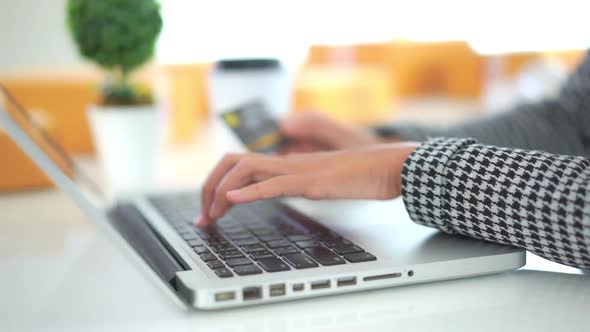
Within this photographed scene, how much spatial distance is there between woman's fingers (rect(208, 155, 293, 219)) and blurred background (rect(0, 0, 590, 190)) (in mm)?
409

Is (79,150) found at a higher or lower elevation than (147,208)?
lower

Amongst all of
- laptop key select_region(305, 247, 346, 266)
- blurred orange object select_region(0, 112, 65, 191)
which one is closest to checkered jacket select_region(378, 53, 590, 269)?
laptop key select_region(305, 247, 346, 266)

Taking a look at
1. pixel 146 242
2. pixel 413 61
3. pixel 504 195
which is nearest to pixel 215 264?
pixel 146 242

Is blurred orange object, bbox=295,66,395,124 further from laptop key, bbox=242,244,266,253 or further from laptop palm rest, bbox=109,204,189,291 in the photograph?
laptop key, bbox=242,244,266,253

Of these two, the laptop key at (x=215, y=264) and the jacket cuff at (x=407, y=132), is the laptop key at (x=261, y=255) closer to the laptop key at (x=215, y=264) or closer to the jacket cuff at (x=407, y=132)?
the laptop key at (x=215, y=264)

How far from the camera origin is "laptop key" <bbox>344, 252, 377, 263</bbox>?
541 mm

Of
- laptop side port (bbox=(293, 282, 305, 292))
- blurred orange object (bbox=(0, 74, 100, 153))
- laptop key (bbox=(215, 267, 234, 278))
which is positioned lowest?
blurred orange object (bbox=(0, 74, 100, 153))

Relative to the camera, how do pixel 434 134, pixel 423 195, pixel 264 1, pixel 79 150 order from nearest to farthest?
pixel 423 195
pixel 434 134
pixel 79 150
pixel 264 1

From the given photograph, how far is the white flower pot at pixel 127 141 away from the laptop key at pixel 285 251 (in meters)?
0.48

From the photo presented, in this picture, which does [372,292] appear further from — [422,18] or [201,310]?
[422,18]

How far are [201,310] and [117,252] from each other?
0.80 feet

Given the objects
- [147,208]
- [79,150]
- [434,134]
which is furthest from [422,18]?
[147,208]

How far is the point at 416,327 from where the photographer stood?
497mm

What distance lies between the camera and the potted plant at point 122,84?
938 mm
